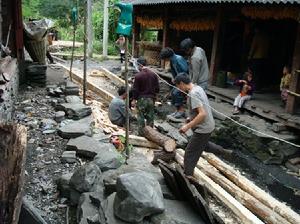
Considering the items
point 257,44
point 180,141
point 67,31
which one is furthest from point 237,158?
point 67,31

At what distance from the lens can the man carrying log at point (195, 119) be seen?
222 inches

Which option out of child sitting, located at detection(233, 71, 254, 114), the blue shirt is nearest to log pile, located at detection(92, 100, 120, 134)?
the blue shirt

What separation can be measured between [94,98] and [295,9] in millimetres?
6197

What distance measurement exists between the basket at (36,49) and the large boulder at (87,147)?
5.34 metres

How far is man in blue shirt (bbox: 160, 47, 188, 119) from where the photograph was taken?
8.88 m

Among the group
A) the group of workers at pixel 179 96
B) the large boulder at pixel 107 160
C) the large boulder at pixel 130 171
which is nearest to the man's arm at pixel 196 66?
the group of workers at pixel 179 96

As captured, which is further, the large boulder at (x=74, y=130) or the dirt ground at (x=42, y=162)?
the large boulder at (x=74, y=130)

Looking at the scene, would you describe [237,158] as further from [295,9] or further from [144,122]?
[295,9]

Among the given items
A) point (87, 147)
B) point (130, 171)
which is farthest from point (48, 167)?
point (130, 171)

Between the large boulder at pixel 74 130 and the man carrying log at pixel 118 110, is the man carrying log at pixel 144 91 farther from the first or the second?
the large boulder at pixel 74 130

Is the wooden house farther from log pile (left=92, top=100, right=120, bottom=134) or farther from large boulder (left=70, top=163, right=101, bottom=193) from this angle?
large boulder (left=70, top=163, right=101, bottom=193)

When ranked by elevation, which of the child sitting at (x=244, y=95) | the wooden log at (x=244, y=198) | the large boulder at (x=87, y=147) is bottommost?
the wooden log at (x=244, y=198)

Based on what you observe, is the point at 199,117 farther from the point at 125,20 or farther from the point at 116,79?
the point at 116,79

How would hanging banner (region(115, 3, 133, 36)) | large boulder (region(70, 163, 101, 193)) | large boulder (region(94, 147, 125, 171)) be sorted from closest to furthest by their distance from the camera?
1. large boulder (region(70, 163, 101, 193))
2. large boulder (region(94, 147, 125, 171))
3. hanging banner (region(115, 3, 133, 36))
